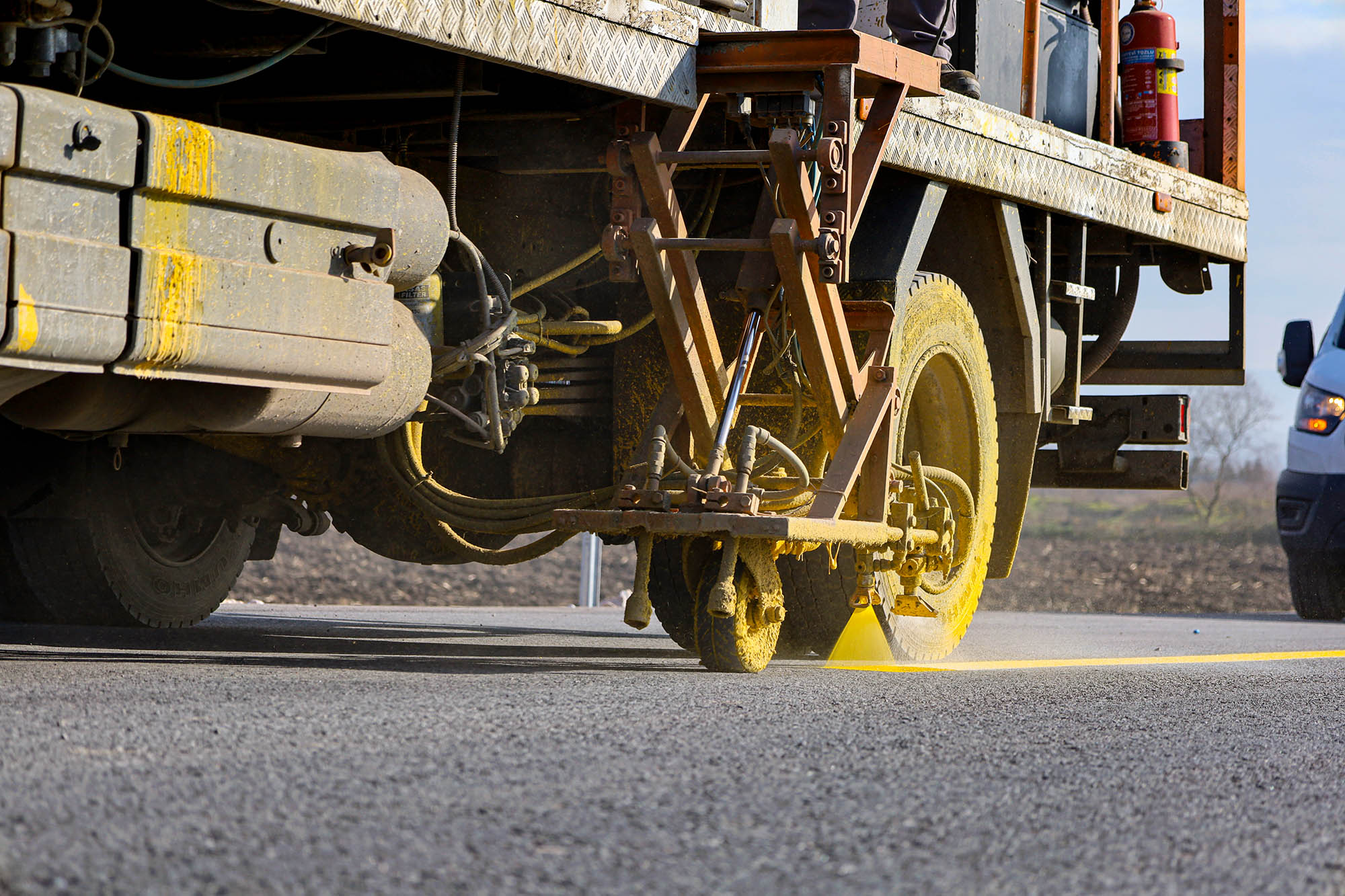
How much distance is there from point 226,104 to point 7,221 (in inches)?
63.3

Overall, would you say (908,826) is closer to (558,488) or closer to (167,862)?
(167,862)

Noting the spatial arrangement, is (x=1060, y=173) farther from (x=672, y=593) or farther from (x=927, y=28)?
(x=672, y=593)

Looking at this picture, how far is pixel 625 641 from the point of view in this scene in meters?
7.45

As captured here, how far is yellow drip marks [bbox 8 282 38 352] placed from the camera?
12.0 feet

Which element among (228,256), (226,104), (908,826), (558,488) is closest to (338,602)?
(558,488)

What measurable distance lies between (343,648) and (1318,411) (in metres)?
6.69

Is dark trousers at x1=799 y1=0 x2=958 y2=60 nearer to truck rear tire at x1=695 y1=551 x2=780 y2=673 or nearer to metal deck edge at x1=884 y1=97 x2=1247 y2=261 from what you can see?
metal deck edge at x1=884 y1=97 x2=1247 y2=261

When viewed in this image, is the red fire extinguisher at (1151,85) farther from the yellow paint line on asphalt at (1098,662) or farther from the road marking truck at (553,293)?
the yellow paint line on asphalt at (1098,662)

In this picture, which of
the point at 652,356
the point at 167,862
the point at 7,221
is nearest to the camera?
the point at 167,862

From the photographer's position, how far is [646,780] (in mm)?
2994

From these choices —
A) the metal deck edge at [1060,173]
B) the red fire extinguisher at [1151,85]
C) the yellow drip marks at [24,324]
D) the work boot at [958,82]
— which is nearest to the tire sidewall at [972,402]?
the metal deck edge at [1060,173]

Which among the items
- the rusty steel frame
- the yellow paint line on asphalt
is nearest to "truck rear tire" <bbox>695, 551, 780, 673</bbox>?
the rusty steel frame

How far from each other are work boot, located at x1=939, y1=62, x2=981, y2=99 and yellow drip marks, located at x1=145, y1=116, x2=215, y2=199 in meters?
2.94

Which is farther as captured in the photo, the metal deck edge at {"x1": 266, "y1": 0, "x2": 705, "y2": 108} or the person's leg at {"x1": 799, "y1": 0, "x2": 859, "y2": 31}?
the person's leg at {"x1": 799, "y1": 0, "x2": 859, "y2": 31}
